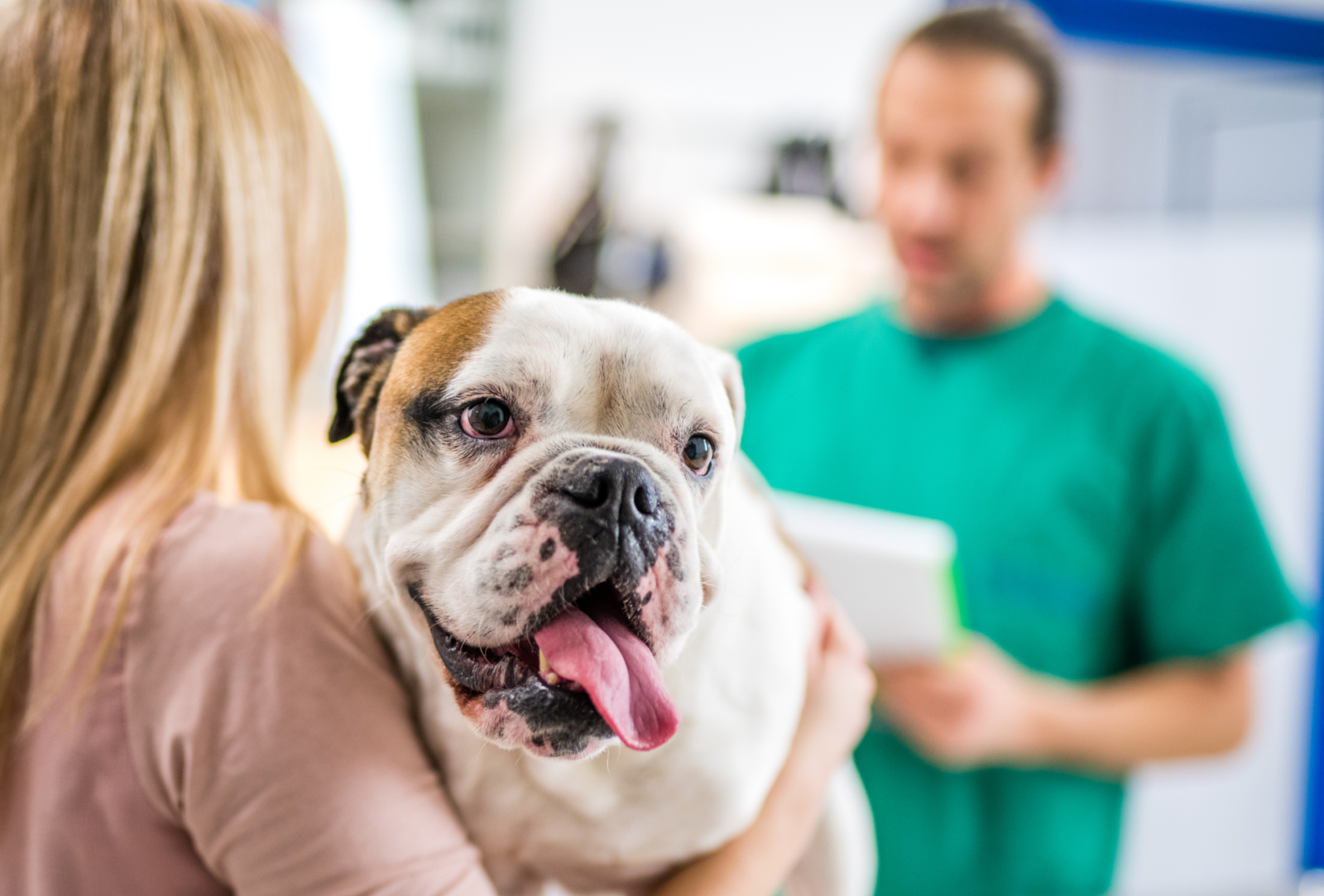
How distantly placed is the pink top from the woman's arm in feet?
0.45

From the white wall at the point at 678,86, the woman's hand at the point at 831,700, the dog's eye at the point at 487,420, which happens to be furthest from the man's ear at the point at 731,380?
the white wall at the point at 678,86

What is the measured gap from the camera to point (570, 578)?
0.45m

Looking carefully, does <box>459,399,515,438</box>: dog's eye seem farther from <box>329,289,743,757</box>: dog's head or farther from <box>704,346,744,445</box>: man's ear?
<box>704,346,744,445</box>: man's ear

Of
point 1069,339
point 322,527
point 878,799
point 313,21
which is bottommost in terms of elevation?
point 878,799

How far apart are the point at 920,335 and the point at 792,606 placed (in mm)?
1047

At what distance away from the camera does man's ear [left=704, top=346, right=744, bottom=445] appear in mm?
535

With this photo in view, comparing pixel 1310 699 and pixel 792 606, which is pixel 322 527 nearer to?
pixel 792 606

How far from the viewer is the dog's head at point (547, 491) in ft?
1.46

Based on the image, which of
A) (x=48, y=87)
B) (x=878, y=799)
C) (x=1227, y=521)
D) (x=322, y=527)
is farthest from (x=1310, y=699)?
(x=48, y=87)

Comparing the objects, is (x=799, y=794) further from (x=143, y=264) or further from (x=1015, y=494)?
(x=1015, y=494)

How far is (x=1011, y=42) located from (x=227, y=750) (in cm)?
146

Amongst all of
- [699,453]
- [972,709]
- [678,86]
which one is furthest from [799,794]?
[678,86]

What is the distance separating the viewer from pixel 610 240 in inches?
55.5

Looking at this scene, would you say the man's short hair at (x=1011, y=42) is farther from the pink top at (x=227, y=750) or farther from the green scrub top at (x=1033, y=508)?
the pink top at (x=227, y=750)
